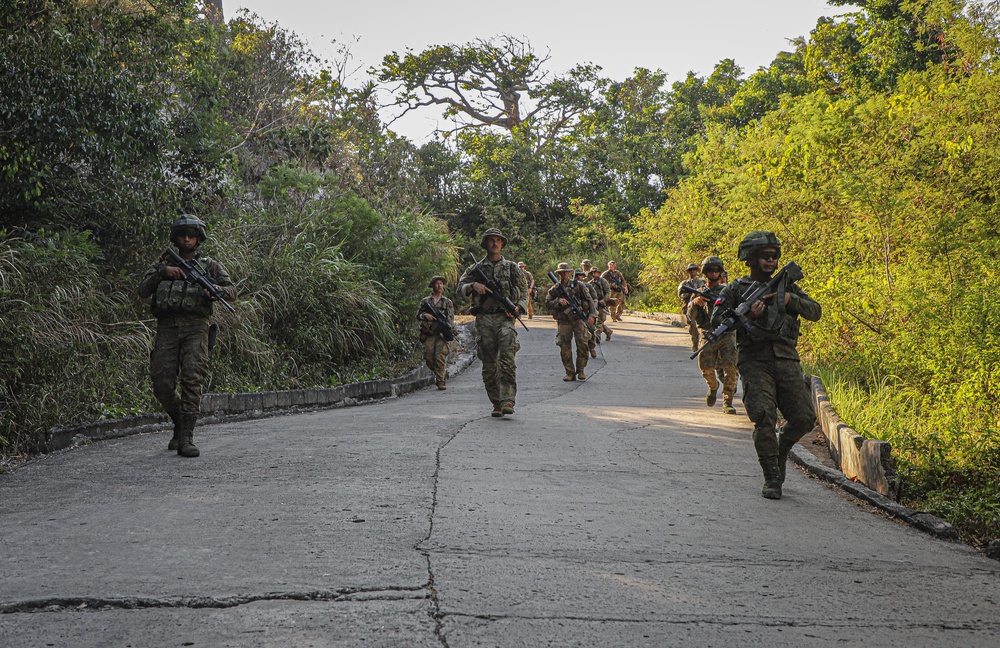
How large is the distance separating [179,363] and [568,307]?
823cm

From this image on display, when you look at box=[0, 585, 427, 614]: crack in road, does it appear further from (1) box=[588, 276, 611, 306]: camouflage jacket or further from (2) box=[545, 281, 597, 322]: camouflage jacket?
(1) box=[588, 276, 611, 306]: camouflage jacket

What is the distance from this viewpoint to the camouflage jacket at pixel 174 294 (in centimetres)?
812

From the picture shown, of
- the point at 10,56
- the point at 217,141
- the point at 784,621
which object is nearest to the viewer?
the point at 784,621

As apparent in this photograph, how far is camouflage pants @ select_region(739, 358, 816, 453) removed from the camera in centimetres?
712

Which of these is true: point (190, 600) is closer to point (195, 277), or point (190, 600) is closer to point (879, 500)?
point (195, 277)

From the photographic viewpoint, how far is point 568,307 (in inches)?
612

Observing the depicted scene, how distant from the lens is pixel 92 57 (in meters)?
11.0

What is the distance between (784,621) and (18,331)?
7819 mm

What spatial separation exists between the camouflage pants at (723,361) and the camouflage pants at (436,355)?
4.82 m

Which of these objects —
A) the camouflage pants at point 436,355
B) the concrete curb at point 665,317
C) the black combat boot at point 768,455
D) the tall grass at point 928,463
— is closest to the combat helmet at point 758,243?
the black combat boot at point 768,455

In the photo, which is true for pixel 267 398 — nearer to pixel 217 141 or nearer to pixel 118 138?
pixel 118 138

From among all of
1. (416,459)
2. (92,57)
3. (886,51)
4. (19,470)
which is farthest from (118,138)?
(886,51)

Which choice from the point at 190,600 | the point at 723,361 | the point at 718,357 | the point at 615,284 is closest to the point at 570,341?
the point at 718,357

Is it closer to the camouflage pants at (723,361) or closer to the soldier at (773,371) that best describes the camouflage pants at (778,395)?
the soldier at (773,371)
